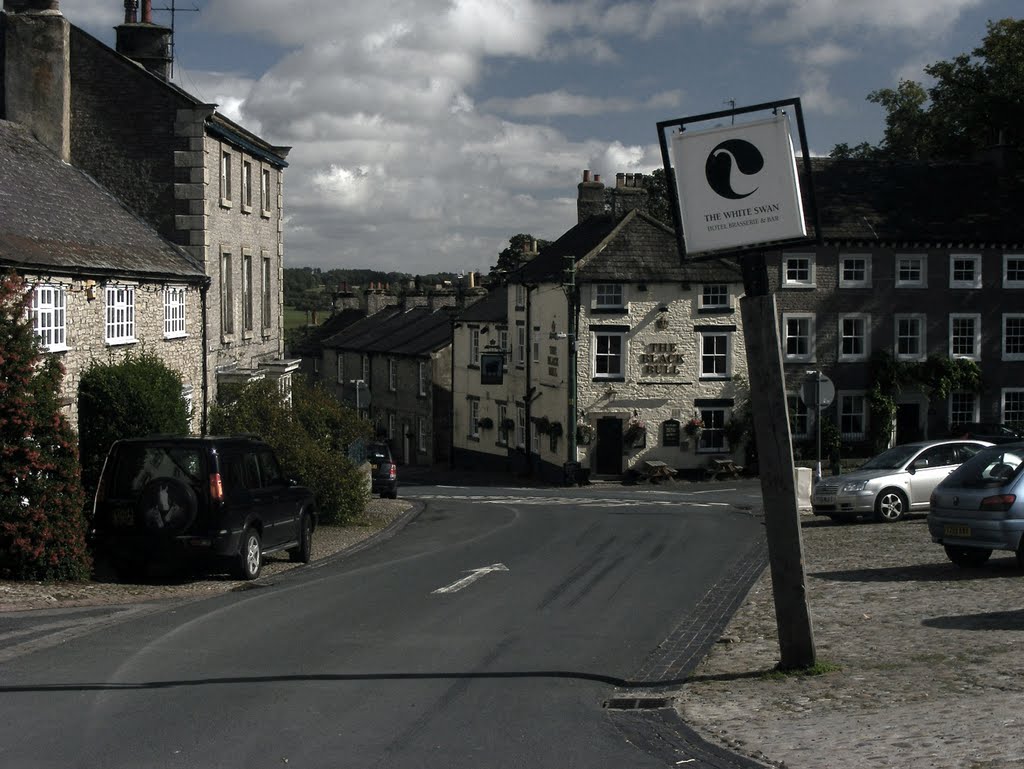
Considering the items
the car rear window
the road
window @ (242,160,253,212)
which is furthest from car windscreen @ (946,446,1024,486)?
window @ (242,160,253,212)

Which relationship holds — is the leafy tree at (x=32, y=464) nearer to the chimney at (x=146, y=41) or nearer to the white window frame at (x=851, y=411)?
the chimney at (x=146, y=41)

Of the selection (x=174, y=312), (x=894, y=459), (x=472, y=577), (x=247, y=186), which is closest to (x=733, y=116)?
(x=472, y=577)

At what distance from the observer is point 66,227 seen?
23.1 metres

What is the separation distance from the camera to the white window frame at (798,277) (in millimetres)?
51719

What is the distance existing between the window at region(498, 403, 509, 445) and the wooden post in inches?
1855

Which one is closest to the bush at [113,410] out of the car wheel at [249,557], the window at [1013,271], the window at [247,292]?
the car wheel at [249,557]

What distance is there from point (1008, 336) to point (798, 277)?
31.6 ft

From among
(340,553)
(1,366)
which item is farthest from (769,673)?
(340,553)

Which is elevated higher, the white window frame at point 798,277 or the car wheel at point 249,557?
the white window frame at point 798,277

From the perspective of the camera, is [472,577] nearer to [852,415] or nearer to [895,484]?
[895,484]

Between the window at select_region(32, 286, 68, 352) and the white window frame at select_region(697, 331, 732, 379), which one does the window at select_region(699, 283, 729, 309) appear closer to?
the white window frame at select_region(697, 331, 732, 379)

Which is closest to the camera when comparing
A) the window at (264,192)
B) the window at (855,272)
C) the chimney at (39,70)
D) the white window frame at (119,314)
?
the white window frame at (119,314)

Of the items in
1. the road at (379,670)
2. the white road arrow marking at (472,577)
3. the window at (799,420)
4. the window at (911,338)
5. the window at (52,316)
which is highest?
the window at (911,338)

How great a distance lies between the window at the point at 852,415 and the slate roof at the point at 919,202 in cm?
663
